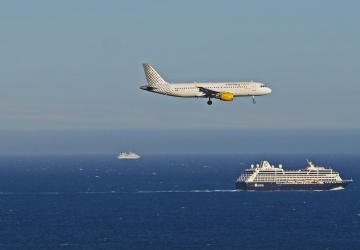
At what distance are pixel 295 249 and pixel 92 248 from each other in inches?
2148

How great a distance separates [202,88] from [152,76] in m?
12.2

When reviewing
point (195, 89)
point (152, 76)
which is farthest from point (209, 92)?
point (152, 76)

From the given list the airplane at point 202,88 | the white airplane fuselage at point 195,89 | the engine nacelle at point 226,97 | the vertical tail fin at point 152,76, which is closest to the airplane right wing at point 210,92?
the airplane at point 202,88

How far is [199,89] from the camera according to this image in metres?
132

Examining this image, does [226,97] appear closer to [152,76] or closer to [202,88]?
[202,88]

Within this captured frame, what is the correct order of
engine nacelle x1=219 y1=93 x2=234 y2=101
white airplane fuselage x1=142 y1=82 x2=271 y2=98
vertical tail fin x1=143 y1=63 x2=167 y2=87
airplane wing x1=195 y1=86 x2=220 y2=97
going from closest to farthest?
engine nacelle x1=219 y1=93 x2=234 y2=101 → airplane wing x1=195 y1=86 x2=220 y2=97 → white airplane fuselage x1=142 y1=82 x2=271 y2=98 → vertical tail fin x1=143 y1=63 x2=167 y2=87

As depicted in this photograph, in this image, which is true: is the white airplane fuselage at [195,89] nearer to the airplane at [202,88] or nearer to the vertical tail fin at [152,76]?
the airplane at [202,88]

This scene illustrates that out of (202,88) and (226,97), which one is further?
(202,88)

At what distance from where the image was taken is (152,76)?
138 m

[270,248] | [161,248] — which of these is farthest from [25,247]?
[270,248]

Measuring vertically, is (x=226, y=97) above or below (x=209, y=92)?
below

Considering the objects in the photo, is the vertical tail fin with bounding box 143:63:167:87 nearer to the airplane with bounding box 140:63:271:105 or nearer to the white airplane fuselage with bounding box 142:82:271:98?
the airplane with bounding box 140:63:271:105

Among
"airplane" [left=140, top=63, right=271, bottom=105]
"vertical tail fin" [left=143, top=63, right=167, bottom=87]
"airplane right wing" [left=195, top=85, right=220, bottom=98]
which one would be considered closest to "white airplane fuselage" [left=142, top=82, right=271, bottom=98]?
"airplane" [left=140, top=63, right=271, bottom=105]

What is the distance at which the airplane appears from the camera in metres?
130
